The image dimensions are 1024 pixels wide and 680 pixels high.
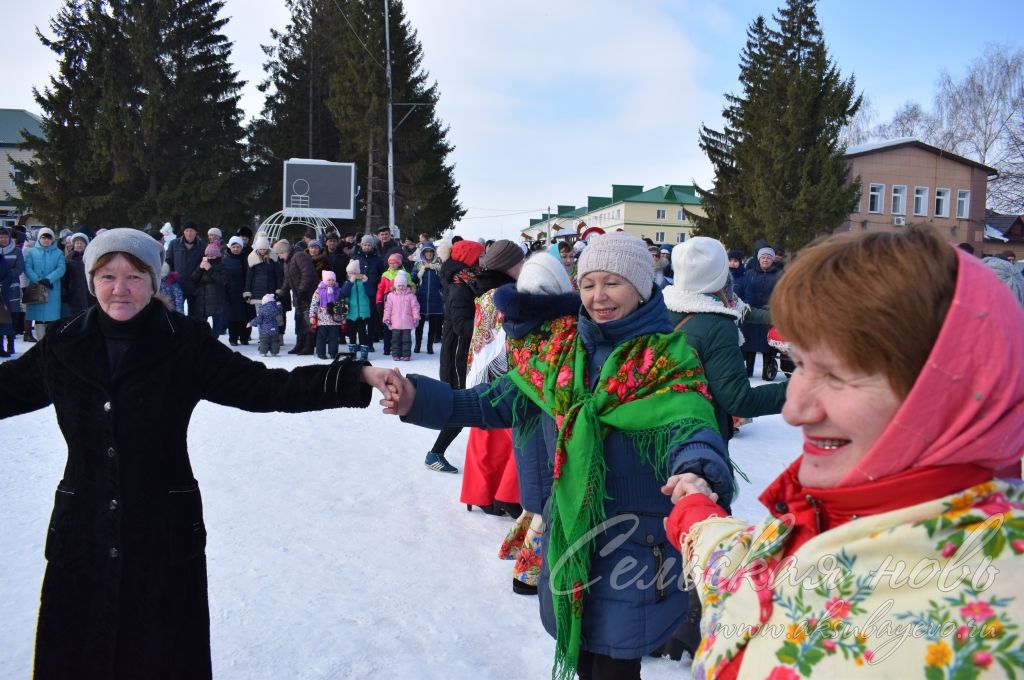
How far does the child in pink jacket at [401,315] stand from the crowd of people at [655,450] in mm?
7241

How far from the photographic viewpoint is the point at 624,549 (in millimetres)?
2408

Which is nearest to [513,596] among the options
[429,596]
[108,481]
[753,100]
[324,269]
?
[429,596]

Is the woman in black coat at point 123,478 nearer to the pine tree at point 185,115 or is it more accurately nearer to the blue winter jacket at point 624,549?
the blue winter jacket at point 624,549

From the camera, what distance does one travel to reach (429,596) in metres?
4.02

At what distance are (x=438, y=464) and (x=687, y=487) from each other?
189 inches

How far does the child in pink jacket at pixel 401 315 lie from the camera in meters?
12.5

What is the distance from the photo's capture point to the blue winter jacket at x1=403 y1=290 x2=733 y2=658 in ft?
7.79

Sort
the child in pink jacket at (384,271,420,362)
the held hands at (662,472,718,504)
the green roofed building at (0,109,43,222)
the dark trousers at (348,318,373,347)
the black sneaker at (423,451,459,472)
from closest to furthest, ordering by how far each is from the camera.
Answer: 1. the held hands at (662,472,718,504)
2. the black sneaker at (423,451,459,472)
3. the child in pink jacket at (384,271,420,362)
4. the dark trousers at (348,318,373,347)
5. the green roofed building at (0,109,43,222)

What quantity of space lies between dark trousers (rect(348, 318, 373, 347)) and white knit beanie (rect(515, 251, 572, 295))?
967 centimetres

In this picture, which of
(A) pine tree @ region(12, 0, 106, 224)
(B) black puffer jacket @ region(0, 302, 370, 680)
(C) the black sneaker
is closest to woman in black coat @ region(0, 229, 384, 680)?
(B) black puffer jacket @ region(0, 302, 370, 680)

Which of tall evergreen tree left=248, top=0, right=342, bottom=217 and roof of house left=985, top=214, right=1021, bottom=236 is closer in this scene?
tall evergreen tree left=248, top=0, right=342, bottom=217

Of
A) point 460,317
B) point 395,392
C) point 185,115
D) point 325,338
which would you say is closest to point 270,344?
point 325,338

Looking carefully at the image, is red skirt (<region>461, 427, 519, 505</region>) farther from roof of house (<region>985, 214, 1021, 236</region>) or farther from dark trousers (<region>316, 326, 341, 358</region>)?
roof of house (<region>985, 214, 1021, 236</region>)

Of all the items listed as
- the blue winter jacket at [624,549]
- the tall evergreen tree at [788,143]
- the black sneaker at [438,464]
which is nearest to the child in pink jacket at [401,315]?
the black sneaker at [438,464]
